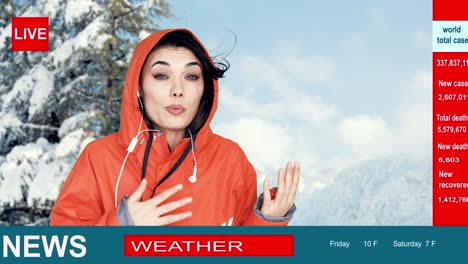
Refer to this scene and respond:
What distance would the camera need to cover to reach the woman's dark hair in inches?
108

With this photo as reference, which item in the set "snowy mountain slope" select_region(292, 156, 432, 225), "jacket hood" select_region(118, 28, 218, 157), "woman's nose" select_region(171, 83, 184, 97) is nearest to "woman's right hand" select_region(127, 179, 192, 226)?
"jacket hood" select_region(118, 28, 218, 157)

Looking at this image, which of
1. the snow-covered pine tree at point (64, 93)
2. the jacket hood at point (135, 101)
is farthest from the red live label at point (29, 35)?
the jacket hood at point (135, 101)

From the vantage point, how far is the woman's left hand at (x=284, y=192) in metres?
2.53

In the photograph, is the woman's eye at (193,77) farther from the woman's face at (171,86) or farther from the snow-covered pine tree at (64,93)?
the snow-covered pine tree at (64,93)

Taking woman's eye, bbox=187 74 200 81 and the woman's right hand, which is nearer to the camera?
the woman's right hand

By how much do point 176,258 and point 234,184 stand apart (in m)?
0.45

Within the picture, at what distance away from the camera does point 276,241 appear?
2656 millimetres

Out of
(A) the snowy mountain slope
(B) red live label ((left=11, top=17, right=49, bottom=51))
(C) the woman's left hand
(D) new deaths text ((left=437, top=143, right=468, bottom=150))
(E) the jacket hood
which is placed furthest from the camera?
(A) the snowy mountain slope

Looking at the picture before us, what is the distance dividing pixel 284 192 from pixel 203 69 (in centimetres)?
76

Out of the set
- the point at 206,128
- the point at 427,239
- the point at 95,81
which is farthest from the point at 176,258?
the point at 95,81

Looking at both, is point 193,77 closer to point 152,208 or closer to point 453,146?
point 152,208

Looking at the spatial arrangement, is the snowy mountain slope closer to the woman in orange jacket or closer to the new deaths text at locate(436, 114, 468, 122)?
the new deaths text at locate(436, 114, 468, 122)

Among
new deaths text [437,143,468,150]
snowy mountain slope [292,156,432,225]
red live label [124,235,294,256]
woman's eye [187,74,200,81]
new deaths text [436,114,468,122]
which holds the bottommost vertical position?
snowy mountain slope [292,156,432,225]

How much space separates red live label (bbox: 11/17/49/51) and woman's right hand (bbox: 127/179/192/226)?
4371 millimetres
